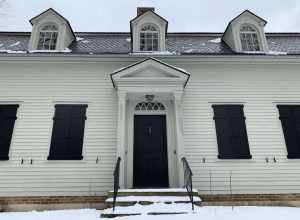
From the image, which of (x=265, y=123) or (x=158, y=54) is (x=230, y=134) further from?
(x=158, y=54)

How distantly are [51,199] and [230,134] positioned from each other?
224 inches

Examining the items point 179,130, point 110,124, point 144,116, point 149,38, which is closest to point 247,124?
point 179,130

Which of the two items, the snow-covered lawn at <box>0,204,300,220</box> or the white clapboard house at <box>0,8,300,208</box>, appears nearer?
the snow-covered lawn at <box>0,204,300,220</box>

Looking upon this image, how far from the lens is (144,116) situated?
28.9 ft

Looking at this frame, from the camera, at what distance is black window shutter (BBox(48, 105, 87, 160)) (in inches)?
315

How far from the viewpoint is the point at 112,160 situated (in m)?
8.01

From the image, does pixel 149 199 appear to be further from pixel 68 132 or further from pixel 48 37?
pixel 48 37

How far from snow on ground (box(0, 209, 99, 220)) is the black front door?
2.32 metres

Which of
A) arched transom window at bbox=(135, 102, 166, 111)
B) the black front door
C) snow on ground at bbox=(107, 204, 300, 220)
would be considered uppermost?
arched transom window at bbox=(135, 102, 166, 111)

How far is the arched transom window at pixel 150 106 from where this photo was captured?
8.89 m

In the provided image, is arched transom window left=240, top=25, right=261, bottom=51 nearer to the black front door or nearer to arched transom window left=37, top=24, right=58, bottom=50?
the black front door

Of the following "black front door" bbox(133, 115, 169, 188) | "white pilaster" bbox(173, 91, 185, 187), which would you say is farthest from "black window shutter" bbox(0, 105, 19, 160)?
"white pilaster" bbox(173, 91, 185, 187)

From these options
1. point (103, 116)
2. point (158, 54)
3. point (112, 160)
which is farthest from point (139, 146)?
point (158, 54)

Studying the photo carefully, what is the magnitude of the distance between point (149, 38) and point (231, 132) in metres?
4.71
